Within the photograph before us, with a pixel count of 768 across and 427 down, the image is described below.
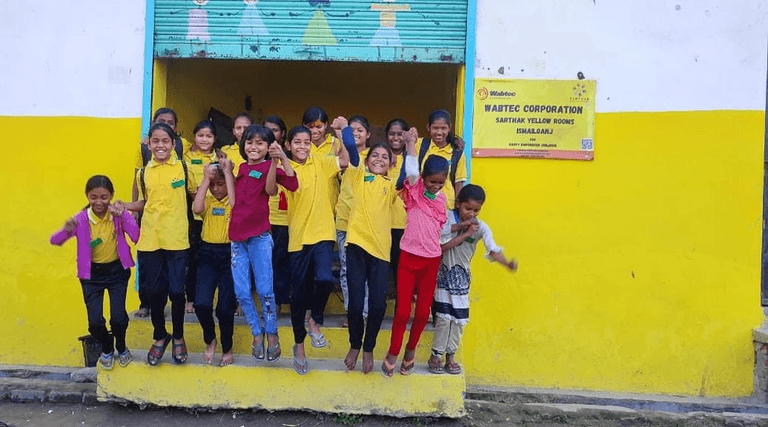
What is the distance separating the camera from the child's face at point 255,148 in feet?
12.4

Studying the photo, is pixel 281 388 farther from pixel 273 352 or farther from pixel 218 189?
pixel 218 189

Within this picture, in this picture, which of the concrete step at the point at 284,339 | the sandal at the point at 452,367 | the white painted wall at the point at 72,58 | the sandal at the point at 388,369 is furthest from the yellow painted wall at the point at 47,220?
the sandal at the point at 452,367

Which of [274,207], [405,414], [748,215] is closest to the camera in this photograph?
[405,414]

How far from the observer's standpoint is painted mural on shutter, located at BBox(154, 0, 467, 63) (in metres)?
4.80

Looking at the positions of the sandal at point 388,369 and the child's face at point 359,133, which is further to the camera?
the child's face at point 359,133

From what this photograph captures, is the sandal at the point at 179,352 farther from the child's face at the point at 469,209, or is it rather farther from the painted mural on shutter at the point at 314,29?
the painted mural on shutter at the point at 314,29

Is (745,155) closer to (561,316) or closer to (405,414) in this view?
(561,316)

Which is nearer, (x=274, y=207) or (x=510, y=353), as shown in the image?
(x=274, y=207)

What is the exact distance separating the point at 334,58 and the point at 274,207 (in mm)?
1435

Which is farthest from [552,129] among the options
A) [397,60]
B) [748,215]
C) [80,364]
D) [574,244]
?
[80,364]

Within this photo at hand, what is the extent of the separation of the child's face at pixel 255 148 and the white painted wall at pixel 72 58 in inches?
64.9

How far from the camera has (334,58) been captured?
4855 mm

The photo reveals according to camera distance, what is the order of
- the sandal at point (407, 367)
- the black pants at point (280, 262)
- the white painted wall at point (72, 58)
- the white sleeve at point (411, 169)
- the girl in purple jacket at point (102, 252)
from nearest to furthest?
the white sleeve at point (411, 169), the girl in purple jacket at point (102, 252), the sandal at point (407, 367), the black pants at point (280, 262), the white painted wall at point (72, 58)

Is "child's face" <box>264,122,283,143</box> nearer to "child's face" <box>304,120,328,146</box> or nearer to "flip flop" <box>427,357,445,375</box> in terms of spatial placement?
"child's face" <box>304,120,328,146</box>
